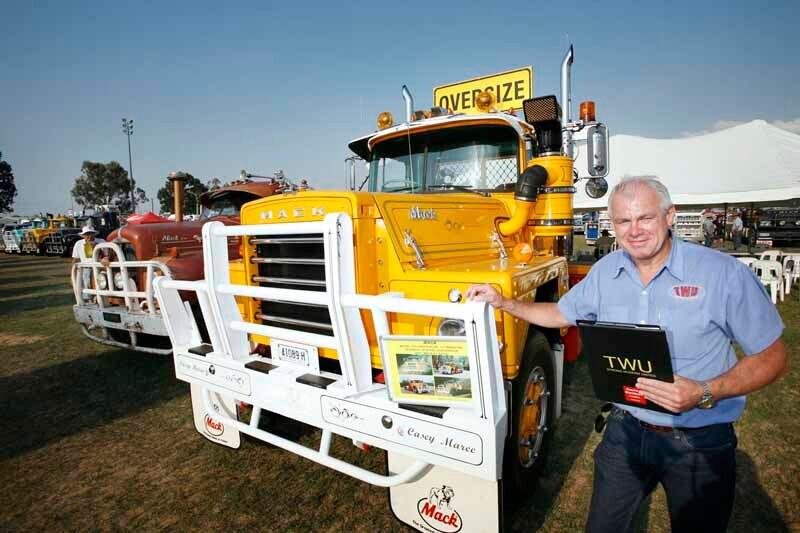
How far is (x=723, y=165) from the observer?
51.1 ft

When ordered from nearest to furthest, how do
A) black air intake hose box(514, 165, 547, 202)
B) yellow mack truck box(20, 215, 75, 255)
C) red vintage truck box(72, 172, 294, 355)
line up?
black air intake hose box(514, 165, 547, 202)
red vintage truck box(72, 172, 294, 355)
yellow mack truck box(20, 215, 75, 255)

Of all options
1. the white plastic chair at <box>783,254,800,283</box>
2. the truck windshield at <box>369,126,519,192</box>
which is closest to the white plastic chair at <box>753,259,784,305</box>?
the white plastic chair at <box>783,254,800,283</box>

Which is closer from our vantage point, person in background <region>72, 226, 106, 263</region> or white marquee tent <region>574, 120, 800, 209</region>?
person in background <region>72, 226, 106, 263</region>

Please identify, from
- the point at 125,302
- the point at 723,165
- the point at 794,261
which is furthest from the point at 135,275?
the point at 723,165

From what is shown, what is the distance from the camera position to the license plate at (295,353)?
8.38 feet

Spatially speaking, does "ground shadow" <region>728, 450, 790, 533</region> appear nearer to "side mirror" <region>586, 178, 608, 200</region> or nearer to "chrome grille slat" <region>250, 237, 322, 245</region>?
"side mirror" <region>586, 178, 608, 200</region>

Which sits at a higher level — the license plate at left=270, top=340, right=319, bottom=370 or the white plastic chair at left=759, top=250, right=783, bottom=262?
the license plate at left=270, top=340, right=319, bottom=370

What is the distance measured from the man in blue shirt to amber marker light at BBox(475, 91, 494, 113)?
2595 millimetres

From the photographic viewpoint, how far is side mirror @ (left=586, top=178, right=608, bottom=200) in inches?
156

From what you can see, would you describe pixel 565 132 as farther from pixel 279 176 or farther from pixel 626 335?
pixel 279 176

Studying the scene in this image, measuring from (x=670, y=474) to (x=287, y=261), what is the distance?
2266 mm

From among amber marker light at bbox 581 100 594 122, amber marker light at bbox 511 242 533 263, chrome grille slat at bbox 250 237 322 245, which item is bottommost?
amber marker light at bbox 511 242 533 263

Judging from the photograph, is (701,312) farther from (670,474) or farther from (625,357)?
(670,474)

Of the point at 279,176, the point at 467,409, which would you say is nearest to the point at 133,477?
the point at 467,409
